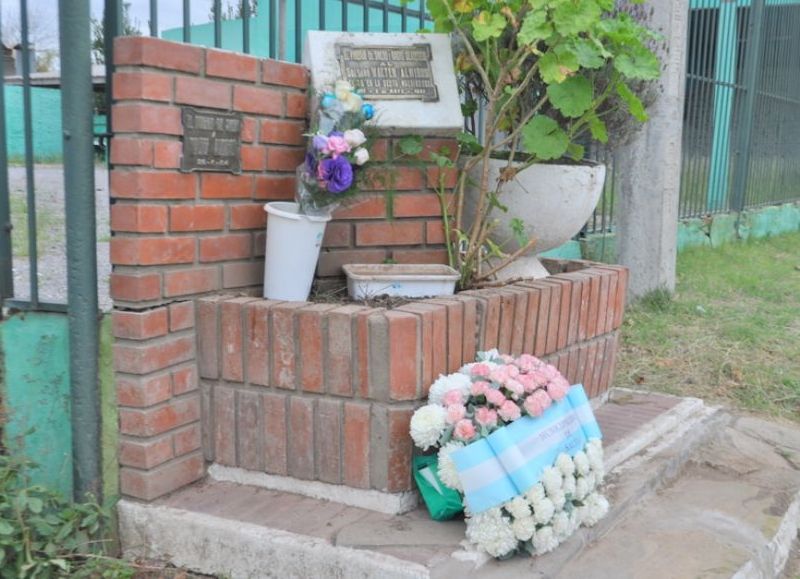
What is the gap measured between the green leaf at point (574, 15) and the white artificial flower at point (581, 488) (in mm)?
1258

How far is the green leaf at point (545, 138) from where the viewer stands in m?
2.67

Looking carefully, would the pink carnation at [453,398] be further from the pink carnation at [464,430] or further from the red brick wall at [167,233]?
the red brick wall at [167,233]

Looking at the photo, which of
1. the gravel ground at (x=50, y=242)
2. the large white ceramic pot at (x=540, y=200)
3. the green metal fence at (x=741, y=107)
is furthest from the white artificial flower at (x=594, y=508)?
the green metal fence at (x=741, y=107)

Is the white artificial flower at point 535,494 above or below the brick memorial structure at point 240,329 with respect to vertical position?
below

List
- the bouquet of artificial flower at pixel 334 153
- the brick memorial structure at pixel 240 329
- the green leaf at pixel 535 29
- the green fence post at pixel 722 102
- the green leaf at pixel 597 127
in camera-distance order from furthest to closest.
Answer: the green fence post at pixel 722 102 < the green leaf at pixel 597 127 < the green leaf at pixel 535 29 < the bouquet of artificial flower at pixel 334 153 < the brick memorial structure at pixel 240 329

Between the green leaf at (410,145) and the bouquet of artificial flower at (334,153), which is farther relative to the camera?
the green leaf at (410,145)

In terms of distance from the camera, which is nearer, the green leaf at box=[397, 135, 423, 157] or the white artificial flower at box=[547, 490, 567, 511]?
the white artificial flower at box=[547, 490, 567, 511]

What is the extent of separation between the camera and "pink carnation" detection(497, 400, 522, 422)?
1968mm

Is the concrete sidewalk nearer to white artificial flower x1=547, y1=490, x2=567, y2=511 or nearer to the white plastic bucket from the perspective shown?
white artificial flower x1=547, y1=490, x2=567, y2=511

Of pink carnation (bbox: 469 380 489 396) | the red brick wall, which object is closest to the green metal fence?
the red brick wall

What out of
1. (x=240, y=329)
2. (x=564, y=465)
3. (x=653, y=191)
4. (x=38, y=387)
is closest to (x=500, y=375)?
(x=564, y=465)

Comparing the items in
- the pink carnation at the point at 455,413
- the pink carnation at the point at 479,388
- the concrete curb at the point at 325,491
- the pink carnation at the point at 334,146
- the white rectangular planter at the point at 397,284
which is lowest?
the concrete curb at the point at 325,491

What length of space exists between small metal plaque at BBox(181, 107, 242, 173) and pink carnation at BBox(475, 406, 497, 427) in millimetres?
993

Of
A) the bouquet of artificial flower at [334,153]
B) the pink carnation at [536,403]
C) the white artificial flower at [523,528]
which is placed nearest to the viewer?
the white artificial flower at [523,528]
